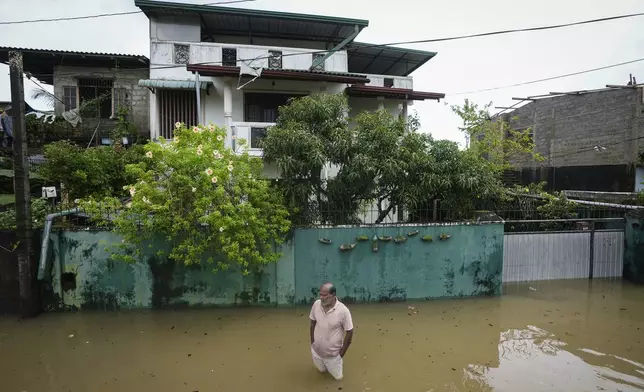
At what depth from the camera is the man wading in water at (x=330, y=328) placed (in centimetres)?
430

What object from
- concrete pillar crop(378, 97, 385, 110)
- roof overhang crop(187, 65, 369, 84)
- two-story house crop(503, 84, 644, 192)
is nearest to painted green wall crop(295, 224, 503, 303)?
roof overhang crop(187, 65, 369, 84)

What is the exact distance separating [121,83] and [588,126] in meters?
20.4

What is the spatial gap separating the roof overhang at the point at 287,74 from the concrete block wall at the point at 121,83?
372cm

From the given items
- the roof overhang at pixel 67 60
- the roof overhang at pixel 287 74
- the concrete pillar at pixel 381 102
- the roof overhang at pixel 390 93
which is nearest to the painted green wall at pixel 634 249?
the roof overhang at pixel 390 93

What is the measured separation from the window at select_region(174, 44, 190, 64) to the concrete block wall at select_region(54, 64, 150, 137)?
65.6 inches

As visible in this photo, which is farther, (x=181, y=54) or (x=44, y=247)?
(x=181, y=54)

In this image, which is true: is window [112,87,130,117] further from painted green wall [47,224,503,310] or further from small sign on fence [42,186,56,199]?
painted green wall [47,224,503,310]

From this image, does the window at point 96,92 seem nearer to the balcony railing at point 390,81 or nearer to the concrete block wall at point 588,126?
the balcony railing at point 390,81

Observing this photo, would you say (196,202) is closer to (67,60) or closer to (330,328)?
(330,328)

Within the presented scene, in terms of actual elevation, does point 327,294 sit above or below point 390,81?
below

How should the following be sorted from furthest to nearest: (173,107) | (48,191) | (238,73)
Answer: (173,107)
(238,73)
(48,191)

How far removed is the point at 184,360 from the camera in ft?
17.3

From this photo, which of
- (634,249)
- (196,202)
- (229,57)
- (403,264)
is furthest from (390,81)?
(196,202)

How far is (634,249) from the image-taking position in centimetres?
873
